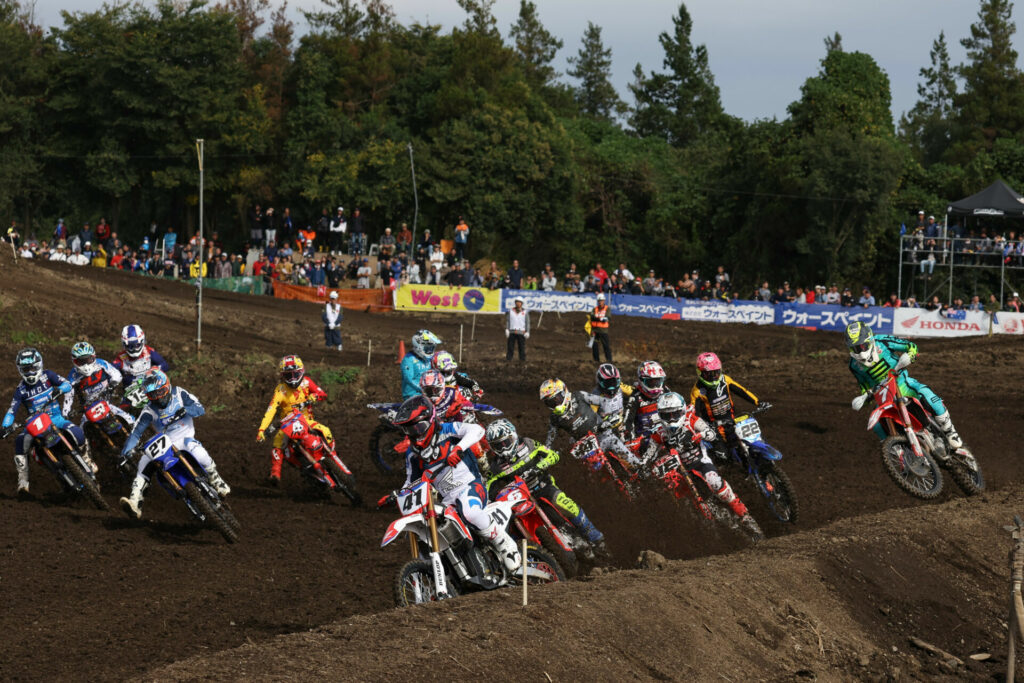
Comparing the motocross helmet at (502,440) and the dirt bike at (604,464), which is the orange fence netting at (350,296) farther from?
the motocross helmet at (502,440)

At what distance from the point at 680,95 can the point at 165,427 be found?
75029mm

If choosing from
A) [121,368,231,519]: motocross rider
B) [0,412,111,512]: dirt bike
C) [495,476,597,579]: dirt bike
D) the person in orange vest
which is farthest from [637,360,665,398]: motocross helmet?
the person in orange vest

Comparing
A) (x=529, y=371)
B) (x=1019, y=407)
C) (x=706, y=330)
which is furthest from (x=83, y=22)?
(x=1019, y=407)

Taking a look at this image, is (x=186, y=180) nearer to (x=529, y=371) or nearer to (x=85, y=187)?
(x=85, y=187)

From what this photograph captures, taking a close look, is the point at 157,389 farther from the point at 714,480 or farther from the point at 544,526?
the point at 714,480

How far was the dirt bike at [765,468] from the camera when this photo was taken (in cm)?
1301

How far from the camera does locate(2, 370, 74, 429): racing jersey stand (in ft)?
46.7

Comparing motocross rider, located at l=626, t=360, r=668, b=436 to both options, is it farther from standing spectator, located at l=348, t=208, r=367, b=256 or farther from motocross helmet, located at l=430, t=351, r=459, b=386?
standing spectator, located at l=348, t=208, r=367, b=256

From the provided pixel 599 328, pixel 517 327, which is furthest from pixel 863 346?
pixel 517 327

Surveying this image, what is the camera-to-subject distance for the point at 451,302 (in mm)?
41094

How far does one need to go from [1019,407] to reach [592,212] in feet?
128

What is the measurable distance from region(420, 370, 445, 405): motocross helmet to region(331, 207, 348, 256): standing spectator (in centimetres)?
3272

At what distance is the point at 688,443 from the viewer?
13.0m

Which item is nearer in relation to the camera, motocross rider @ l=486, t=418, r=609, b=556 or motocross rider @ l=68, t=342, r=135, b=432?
motocross rider @ l=486, t=418, r=609, b=556
